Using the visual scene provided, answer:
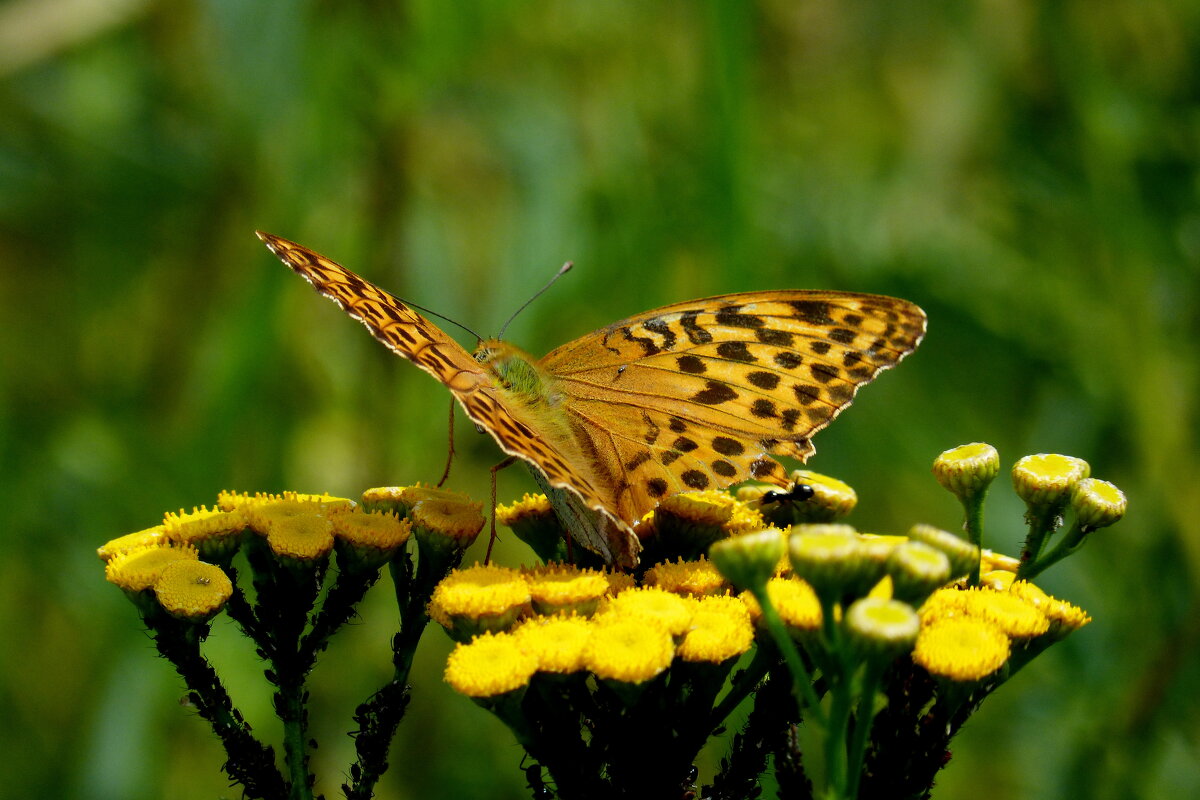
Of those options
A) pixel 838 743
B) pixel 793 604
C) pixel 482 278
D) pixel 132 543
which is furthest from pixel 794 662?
pixel 482 278

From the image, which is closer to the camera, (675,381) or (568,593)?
(568,593)

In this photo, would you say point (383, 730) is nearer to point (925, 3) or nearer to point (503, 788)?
point (503, 788)

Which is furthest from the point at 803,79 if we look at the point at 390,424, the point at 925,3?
the point at 390,424

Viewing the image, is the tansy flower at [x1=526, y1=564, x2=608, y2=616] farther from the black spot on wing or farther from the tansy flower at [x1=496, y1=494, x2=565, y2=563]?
the black spot on wing

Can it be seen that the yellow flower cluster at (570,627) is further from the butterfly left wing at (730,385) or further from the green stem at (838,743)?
the butterfly left wing at (730,385)

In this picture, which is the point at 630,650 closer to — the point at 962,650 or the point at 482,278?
the point at 962,650

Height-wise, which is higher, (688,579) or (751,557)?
(751,557)
